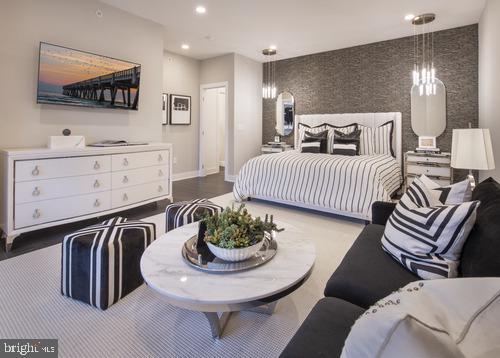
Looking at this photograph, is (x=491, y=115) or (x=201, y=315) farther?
(x=491, y=115)

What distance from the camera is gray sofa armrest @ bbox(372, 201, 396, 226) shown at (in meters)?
2.14

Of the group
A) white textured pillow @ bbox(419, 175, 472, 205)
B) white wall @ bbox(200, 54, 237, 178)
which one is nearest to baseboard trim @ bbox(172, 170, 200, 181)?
white wall @ bbox(200, 54, 237, 178)

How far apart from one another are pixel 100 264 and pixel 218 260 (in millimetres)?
798

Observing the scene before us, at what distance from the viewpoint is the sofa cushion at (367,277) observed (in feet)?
4.14

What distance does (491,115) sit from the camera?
346cm

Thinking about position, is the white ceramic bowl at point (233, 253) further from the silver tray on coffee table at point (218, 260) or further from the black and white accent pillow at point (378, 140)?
the black and white accent pillow at point (378, 140)

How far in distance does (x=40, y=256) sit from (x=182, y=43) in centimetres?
443

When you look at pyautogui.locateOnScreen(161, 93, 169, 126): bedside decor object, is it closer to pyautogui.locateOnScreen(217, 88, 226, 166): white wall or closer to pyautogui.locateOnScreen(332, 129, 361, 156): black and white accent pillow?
pyautogui.locateOnScreen(217, 88, 226, 166): white wall

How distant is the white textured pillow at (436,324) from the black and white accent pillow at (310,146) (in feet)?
15.6

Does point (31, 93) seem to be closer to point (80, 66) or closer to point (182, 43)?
point (80, 66)

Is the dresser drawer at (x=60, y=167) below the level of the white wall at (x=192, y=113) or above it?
below

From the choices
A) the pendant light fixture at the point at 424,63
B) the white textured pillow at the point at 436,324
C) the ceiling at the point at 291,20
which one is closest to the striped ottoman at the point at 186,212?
the white textured pillow at the point at 436,324

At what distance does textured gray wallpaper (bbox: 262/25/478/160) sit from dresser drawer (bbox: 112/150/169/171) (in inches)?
134

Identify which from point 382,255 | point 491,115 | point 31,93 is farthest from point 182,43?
point 382,255
